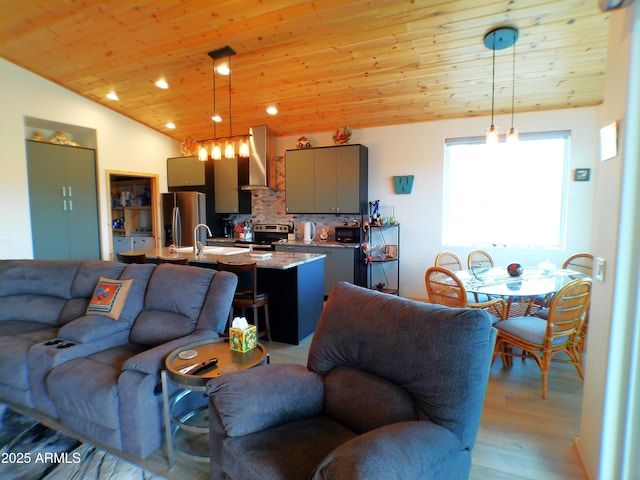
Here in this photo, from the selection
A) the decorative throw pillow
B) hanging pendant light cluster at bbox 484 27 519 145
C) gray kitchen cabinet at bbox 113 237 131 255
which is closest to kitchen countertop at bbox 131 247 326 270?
the decorative throw pillow

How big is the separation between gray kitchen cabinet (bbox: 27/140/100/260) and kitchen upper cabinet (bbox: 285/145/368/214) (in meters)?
3.23

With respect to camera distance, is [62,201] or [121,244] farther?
[121,244]

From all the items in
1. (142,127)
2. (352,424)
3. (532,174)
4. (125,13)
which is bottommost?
(352,424)

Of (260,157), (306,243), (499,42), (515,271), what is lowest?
(515,271)

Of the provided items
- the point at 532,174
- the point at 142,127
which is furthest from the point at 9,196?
the point at 532,174

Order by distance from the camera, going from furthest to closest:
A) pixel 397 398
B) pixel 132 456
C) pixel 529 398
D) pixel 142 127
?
pixel 142 127
pixel 529 398
pixel 132 456
pixel 397 398

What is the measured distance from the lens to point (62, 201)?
5.09 m

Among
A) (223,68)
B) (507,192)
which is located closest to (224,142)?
(223,68)

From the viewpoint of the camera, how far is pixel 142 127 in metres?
6.04

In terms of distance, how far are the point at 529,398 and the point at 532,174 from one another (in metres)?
3.21

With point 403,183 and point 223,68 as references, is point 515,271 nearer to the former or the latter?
point 403,183

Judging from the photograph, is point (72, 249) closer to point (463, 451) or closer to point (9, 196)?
point (9, 196)

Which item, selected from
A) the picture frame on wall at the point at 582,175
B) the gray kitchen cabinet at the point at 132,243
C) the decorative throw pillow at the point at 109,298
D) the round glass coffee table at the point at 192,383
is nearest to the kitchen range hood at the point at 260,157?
the gray kitchen cabinet at the point at 132,243

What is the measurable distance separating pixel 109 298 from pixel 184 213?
364 cm
